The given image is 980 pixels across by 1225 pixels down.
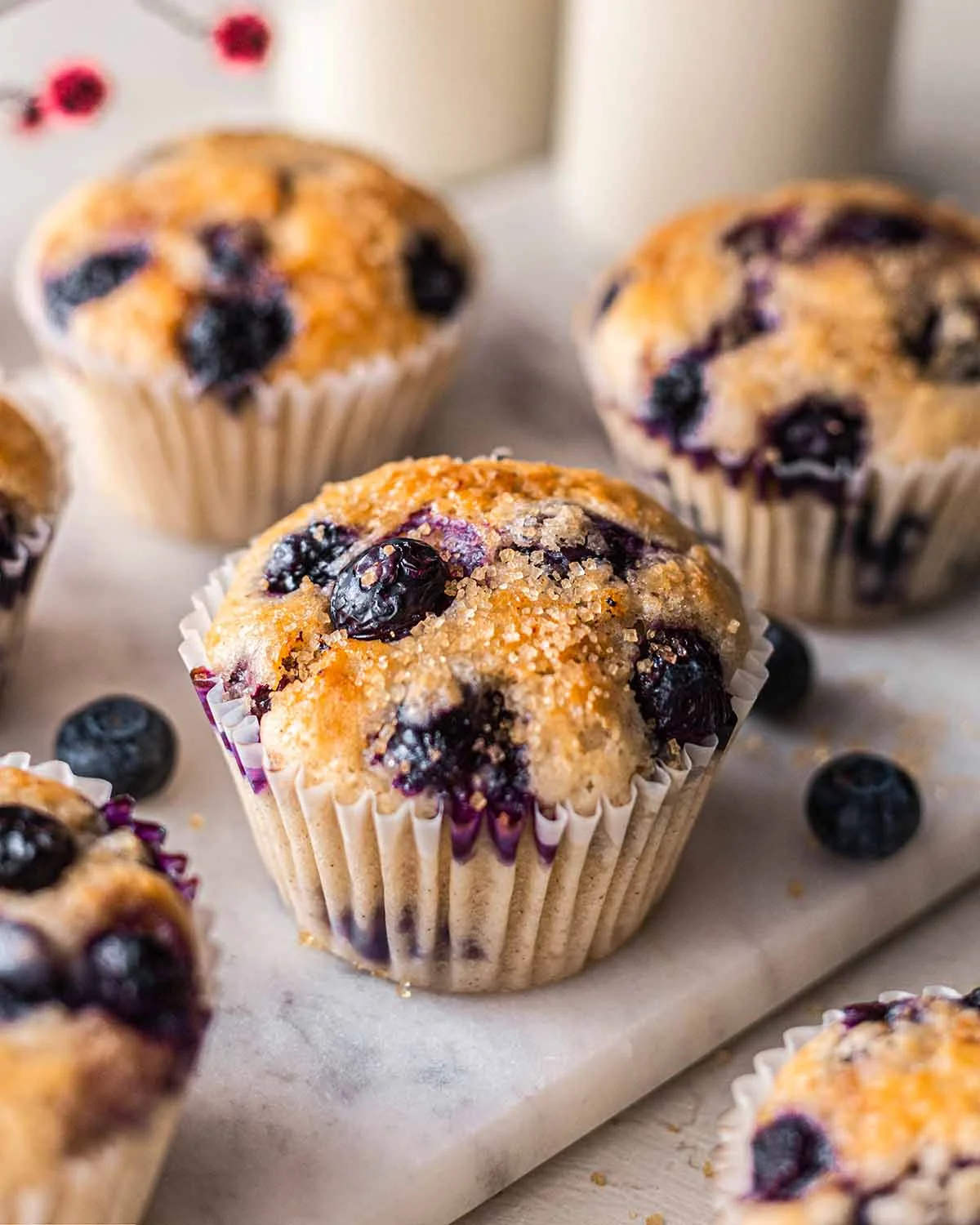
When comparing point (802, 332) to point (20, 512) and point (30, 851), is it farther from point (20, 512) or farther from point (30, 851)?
point (30, 851)

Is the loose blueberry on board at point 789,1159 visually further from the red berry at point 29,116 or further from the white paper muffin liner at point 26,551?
the red berry at point 29,116

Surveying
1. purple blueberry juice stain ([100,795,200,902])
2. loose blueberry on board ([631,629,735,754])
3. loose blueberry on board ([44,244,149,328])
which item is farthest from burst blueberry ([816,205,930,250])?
purple blueberry juice stain ([100,795,200,902])

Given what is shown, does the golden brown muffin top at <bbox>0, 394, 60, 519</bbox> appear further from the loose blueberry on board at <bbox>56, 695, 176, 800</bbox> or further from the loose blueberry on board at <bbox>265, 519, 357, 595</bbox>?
the loose blueberry on board at <bbox>265, 519, 357, 595</bbox>

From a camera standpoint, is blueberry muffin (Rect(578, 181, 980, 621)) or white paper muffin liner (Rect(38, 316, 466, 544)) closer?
blueberry muffin (Rect(578, 181, 980, 621))

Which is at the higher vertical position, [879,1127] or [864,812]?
[879,1127]

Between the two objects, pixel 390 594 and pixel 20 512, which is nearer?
pixel 390 594

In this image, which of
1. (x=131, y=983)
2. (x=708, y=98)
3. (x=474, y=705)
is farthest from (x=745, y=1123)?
(x=708, y=98)

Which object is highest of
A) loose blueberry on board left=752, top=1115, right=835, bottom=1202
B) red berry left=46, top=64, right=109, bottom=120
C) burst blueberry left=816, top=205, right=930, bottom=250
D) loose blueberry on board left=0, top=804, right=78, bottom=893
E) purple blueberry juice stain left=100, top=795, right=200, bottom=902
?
red berry left=46, top=64, right=109, bottom=120
